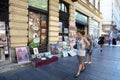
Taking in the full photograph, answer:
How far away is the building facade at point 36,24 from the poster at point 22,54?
0.19 metres

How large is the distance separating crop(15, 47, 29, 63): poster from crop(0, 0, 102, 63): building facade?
0.19m

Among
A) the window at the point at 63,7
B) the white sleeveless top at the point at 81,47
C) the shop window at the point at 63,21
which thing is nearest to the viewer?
the white sleeveless top at the point at 81,47

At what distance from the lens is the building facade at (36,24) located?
8.21 meters

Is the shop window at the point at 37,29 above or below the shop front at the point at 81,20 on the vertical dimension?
below

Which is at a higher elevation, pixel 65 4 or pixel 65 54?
pixel 65 4

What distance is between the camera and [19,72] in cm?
732

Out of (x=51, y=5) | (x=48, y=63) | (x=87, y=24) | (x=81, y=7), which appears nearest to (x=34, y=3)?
(x=51, y=5)

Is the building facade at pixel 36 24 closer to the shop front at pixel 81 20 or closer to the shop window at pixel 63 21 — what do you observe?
the shop window at pixel 63 21

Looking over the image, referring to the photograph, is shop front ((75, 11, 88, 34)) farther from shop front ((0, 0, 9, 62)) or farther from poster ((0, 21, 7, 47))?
poster ((0, 21, 7, 47))

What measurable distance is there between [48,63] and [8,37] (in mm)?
2438

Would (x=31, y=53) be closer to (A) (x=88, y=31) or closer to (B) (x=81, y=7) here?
(B) (x=81, y=7)

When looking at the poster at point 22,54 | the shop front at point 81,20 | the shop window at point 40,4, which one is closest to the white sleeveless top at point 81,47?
the poster at point 22,54

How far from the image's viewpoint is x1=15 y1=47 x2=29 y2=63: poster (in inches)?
329

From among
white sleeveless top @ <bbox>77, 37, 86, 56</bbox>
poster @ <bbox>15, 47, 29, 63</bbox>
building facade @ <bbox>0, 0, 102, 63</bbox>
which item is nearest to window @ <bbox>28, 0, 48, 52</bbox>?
building facade @ <bbox>0, 0, 102, 63</bbox>
